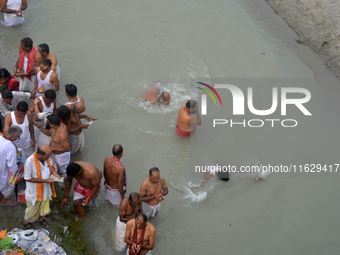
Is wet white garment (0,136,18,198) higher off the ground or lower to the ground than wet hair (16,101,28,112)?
lower

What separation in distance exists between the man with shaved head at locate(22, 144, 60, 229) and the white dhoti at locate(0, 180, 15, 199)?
0.56 meters

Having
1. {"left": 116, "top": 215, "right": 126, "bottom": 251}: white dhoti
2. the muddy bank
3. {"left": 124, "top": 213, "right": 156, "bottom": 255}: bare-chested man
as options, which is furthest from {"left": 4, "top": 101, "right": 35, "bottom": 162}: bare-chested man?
the muddy bank

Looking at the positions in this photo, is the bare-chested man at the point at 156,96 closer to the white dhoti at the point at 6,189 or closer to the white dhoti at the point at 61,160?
the white dhoti at the point at 61,160

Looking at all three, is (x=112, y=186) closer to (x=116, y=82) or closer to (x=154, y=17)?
(x=116, y=82)

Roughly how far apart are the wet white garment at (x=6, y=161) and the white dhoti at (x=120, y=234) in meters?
1.85

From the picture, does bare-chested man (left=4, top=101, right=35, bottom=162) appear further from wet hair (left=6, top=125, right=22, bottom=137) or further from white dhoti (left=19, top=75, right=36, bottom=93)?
white dhoti (left=19, top=75, right=36, bottom=93)

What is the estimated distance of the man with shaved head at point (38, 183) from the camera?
4.99 m

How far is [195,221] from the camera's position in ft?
21.0

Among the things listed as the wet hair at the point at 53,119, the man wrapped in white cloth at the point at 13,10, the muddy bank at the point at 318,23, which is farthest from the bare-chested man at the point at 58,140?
the muddy bank at the point at 318,23

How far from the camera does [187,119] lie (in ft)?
24.5

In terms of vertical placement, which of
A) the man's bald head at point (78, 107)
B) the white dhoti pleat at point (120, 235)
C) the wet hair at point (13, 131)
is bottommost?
the white dhoti pleat at point (120, 235)

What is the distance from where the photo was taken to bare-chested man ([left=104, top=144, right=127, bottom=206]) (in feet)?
18.0

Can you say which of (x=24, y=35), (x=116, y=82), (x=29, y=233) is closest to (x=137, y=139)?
(x=116, y=82)

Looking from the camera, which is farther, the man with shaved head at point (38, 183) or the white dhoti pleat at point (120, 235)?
the white dhoti pleat at point (120, 235)
